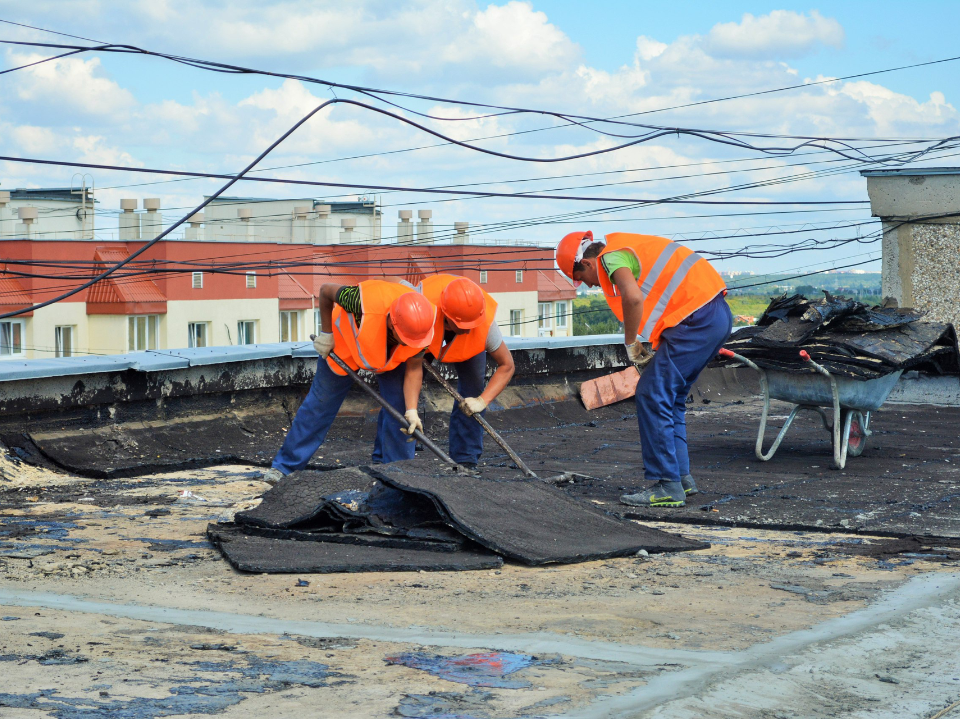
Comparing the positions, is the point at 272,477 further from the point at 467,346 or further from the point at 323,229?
the point at 323,229

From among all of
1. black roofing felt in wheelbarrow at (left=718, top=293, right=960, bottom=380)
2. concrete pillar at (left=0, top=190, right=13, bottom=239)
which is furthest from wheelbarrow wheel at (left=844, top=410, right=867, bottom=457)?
concrete pillar at (left=0, top=190, right=13, bottom=239)

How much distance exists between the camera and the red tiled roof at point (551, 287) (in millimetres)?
43841

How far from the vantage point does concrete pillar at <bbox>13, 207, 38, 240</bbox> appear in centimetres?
2909

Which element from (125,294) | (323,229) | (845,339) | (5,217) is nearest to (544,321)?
(323,229)

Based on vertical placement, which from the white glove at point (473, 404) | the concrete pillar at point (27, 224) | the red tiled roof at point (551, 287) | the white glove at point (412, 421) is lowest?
the white glove at point (412, 421)

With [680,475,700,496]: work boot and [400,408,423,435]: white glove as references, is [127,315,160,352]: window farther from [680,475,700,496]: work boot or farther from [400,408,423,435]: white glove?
[680,475,700,496]: work boot

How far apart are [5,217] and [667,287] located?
28506 mm

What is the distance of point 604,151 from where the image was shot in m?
10.5

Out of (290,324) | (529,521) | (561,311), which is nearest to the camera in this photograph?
(529,521)

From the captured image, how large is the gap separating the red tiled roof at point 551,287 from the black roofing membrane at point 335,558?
38.5 meters

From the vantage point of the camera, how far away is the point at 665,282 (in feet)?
20.0

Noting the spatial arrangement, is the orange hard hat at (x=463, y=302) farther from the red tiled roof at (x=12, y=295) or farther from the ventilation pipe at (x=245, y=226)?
the ventilation pipe at (x=245, y=226)

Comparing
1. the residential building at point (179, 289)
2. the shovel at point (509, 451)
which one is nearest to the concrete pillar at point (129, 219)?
the residential building at point (179, 289)

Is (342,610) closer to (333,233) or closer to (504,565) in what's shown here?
(504,565)
